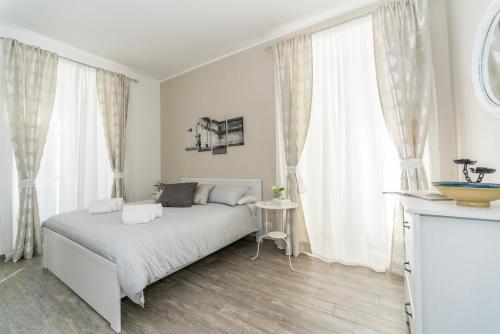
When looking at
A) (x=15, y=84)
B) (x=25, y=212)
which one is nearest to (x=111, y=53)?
(x=15, y=84)

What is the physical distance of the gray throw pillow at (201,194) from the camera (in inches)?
116

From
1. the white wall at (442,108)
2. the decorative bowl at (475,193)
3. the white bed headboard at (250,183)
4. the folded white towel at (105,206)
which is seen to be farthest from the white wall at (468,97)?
the folded white towel at (105,206)

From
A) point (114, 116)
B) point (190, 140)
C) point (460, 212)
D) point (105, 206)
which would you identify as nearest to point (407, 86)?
point (460, 212)

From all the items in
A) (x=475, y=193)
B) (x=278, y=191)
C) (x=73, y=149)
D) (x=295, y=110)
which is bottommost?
(x=278, y=191)

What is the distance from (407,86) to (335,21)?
3.86ft

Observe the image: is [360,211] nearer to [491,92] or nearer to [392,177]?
[392,177]

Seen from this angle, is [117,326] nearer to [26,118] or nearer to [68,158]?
[68,158]

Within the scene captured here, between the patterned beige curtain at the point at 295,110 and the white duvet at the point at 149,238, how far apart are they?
2.60 ft

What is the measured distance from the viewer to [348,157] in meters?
2.40

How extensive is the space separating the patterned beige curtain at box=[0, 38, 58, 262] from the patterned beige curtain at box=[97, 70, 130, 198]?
694mm

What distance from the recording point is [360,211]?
234 centimetres

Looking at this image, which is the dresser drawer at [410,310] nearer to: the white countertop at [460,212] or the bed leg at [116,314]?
the white countertop at [460,212]

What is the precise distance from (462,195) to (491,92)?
0.72 metres

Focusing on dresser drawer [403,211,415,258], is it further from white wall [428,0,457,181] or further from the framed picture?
the framed picture
